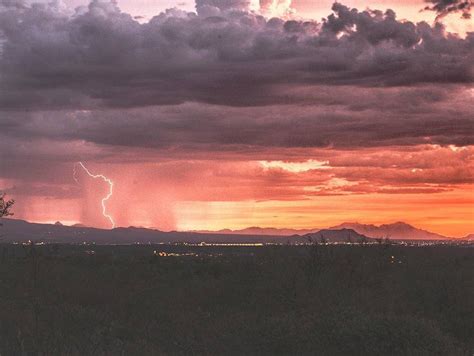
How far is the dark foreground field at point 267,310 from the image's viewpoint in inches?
760

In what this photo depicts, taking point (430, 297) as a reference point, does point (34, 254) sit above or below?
above

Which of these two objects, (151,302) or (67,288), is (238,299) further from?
(67,288)

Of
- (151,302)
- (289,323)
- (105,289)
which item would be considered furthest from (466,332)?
(105,289)

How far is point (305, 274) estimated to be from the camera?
2964 cm

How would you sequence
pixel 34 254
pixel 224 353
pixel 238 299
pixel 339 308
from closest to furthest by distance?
pixel 34 254, pixel 224 353, pixel 339 308, pixel 238 299

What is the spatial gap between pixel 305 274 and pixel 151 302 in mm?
6217

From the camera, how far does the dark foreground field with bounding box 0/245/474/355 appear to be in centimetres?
1930

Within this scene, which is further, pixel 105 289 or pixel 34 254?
pixel 105 289

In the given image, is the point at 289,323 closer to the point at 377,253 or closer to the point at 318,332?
the point at 318,332

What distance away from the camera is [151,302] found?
3016cm

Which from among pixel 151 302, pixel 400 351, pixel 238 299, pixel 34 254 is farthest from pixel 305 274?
pixel 34 254

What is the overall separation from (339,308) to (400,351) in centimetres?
373

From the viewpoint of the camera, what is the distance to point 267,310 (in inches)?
1093

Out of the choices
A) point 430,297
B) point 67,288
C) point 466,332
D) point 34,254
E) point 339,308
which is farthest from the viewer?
point 67,288
